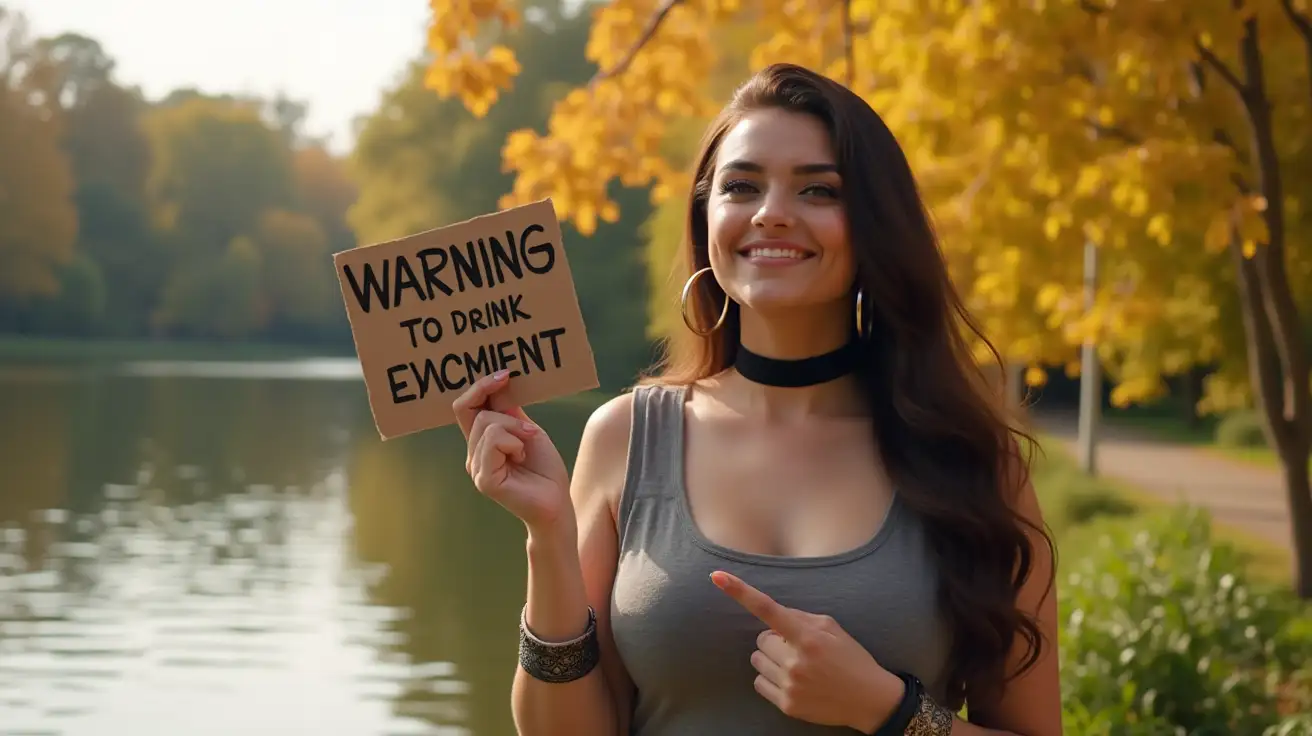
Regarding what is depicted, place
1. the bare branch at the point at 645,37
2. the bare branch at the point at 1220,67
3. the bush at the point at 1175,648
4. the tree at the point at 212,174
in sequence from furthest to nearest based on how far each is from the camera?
the tree at the point at 212,174 → the bare branch at the point at 645,37 → the bare branch at the point at 1220,67 → the bush at the point at 1175,648

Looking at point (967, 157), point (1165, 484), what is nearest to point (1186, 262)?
point (1165, 484)

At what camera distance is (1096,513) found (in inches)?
592

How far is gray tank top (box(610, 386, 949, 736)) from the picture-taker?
2.61 m

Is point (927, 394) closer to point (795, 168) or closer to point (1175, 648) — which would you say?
point (795, 168)

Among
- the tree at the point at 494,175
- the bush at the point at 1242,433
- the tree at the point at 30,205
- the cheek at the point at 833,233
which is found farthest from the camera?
the tree at the point at 30,205

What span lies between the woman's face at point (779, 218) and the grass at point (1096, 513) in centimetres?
841

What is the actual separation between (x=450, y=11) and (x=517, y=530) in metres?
11.7

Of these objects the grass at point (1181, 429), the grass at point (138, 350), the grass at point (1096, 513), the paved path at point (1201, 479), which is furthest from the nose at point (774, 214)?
the grass at point (138, 350)

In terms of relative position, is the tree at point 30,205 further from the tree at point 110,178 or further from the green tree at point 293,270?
the green tree at point 293,270

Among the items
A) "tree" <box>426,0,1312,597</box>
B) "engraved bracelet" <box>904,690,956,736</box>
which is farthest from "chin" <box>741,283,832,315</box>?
"tree" <box>426,0,1312,597</box>

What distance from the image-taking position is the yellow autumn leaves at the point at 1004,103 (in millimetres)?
6887

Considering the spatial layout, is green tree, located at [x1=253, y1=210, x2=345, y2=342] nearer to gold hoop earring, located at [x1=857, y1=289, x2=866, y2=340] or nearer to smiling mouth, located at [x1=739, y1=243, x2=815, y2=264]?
gold hoop earring, located at [x1=857, y1=289, x2=866, y2=340]

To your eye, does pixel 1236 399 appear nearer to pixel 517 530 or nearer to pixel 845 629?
pixel 517 530

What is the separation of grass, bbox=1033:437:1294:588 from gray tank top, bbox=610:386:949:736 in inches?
329
